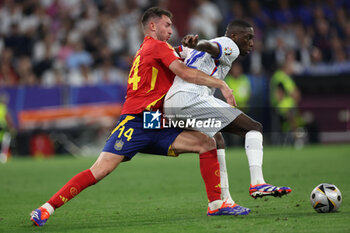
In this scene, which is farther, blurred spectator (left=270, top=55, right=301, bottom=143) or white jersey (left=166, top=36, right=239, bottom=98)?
blurred spectator (left=270, top=55, right=301, bottom=143)

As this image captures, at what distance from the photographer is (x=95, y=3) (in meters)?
21.0

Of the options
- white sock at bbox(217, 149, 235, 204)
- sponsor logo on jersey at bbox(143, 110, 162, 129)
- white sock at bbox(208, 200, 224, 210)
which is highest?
sponsor logo on jersey at bbox(143, 110, 162, 129)

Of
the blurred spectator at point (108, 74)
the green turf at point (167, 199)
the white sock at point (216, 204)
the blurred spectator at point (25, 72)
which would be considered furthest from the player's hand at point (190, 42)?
the blurred spectator at point (25, 72)

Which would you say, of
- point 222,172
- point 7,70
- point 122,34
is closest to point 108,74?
point 122,34

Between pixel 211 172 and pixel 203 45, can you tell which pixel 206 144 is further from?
pixel 203 45

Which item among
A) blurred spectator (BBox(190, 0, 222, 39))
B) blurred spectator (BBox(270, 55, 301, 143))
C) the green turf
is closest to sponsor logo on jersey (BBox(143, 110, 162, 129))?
the green turf

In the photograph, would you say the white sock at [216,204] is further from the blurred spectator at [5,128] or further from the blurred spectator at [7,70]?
the blurred spectator at [7,70]

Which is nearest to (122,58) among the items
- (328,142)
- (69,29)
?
(69,29)

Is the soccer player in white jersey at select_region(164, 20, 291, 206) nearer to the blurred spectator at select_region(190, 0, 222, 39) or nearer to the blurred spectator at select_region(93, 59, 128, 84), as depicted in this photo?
the blurred spectator at select_region(93, 59, 128, 84)

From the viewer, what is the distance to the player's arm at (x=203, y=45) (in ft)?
19.6

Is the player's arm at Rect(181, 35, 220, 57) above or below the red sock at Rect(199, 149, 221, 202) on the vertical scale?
above

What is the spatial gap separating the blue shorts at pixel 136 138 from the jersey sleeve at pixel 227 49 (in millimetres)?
846

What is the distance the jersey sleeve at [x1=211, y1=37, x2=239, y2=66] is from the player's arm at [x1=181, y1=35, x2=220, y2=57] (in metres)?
0.06

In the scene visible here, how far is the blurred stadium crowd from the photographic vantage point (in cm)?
1845
